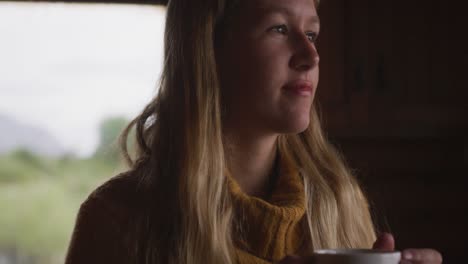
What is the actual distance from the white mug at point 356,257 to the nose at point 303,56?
1.71ft

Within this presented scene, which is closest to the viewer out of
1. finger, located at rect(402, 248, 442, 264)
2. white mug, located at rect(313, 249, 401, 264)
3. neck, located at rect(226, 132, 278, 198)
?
white mug, located at rect(313, 249, 401, 264)

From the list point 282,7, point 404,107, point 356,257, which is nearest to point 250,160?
point 282,7

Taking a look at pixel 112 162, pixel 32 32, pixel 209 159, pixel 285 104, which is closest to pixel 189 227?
pixel 209 159

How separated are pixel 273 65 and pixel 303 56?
0.06 meters

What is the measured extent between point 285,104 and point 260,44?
0.13m

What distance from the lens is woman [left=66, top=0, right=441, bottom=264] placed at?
4.36ft

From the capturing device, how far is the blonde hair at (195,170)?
1317 mm

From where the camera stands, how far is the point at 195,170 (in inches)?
54.0

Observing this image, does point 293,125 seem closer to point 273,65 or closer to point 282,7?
point 273,65

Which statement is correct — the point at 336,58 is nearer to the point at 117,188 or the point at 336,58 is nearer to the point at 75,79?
the point at 75,79

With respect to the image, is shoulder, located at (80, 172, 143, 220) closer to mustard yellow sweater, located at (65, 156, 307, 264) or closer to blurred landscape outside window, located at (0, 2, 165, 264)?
mustard yellow sweater, located at (65, 156, 307, 264)

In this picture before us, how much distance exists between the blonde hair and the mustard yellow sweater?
0.9 inches

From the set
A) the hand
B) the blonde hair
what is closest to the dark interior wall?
the blonde hair

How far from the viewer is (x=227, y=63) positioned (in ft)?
4.74
